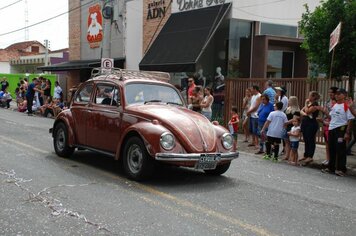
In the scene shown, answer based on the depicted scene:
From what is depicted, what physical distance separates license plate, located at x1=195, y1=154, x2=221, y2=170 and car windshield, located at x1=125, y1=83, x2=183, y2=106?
1733mm

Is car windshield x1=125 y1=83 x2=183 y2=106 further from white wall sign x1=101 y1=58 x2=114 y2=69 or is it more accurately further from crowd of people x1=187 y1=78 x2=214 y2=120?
white wall sign x1=101 y1=58 x2=114 y2=69

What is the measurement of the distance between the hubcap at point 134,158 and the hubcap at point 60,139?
2412 millimetres

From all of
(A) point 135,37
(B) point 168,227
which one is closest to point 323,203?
(B) point 168,227

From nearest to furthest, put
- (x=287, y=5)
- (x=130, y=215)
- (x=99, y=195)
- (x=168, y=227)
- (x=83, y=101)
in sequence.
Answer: (x=168, y=227)
(x=130, y=215)
(x=99, y=195)
(x=83, y=101)
(x=287, y=5)

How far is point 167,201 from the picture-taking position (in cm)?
625

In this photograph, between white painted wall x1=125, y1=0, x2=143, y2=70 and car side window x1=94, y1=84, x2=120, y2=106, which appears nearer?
car side window x1=94, y1=84, x2=120, y2=106

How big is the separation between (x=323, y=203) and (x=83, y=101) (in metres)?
4.99

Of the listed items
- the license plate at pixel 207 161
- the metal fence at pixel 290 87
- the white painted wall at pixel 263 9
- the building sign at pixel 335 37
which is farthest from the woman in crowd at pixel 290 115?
the white painted wall at pixel 263 9

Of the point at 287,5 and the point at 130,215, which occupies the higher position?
the point at 287,5

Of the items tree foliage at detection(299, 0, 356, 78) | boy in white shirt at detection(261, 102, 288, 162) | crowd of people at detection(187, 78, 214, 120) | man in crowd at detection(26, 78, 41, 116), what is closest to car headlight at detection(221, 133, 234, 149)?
boy in white shirt at detection(261, 102, 288, 162)

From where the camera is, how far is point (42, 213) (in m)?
5.60

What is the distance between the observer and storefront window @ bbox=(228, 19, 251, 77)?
18156 mm

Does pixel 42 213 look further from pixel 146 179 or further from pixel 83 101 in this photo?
pixel 83 101

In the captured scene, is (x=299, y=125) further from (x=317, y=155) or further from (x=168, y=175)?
(x=168, y=175)
